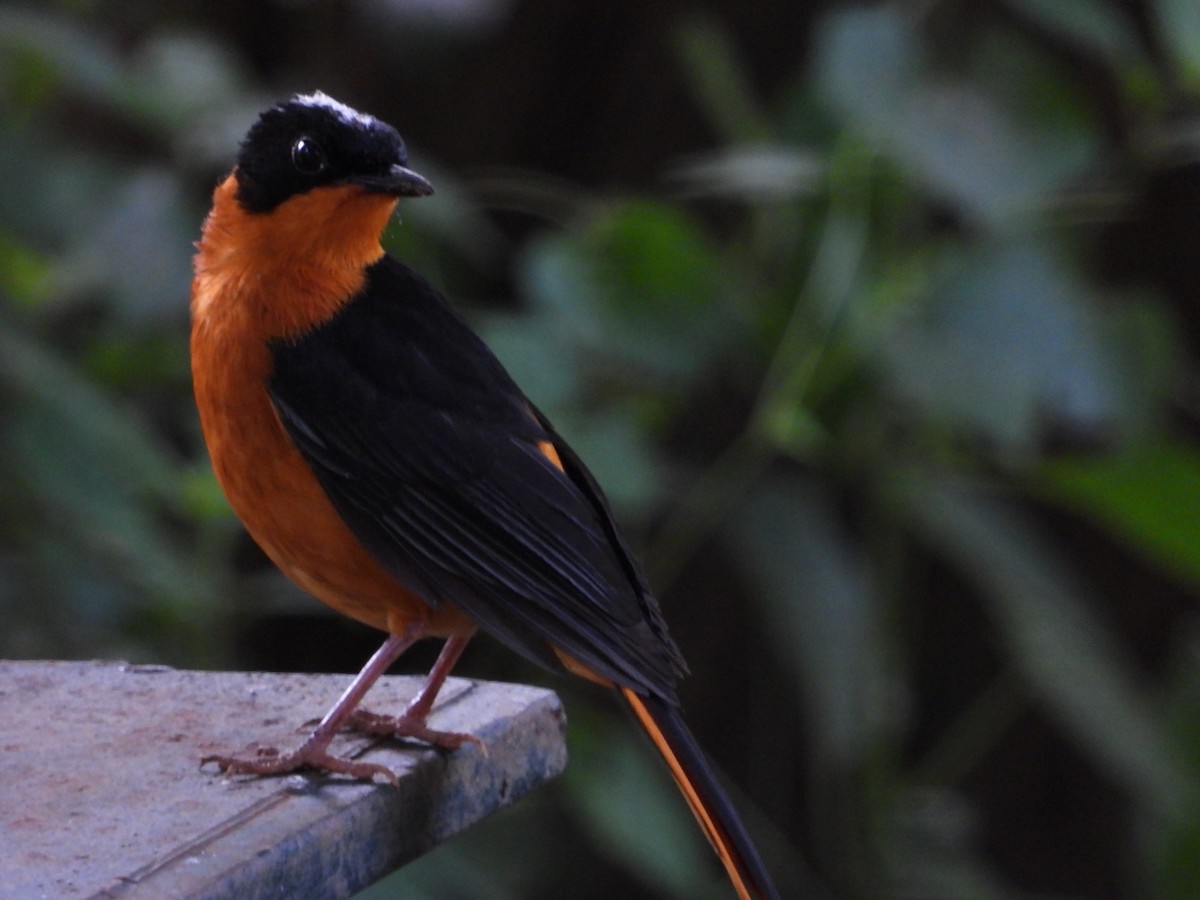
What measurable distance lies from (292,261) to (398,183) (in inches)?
9.2

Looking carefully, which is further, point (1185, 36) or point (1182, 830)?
point (1182, 830)

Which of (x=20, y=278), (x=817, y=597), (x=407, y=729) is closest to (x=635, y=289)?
(x=817, y=597)

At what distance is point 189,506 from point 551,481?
139 cm

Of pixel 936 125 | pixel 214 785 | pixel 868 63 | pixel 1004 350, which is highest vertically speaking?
pixel 868 63

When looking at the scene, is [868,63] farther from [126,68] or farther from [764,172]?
[126,68]

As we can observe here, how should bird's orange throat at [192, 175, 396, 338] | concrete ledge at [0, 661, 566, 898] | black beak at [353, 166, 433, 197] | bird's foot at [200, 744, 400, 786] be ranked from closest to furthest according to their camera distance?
concrete ledge at [0, 661, 566, 898] → bird's foot at [200, 744, 400, 786] → black beak at [353, 166, 433, 197] → bird's orange throat at [192, 175, 396, 338]

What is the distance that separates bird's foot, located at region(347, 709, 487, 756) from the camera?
2498 millimetres

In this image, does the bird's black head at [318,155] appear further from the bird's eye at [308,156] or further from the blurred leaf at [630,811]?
the blurred leaf at [630,811]

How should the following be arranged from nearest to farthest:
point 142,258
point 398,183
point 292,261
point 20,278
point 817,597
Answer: point 398,183 → point 292,261 → point 142,258 → point 20,278 → point 817,597

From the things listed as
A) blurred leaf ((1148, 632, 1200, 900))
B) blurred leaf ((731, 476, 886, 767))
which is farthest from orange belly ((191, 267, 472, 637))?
blurred leaf ((1148, 632, 1200, 900))

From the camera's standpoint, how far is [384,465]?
2.53 meters

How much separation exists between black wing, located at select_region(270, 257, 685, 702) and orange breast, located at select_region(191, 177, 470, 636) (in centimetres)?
3

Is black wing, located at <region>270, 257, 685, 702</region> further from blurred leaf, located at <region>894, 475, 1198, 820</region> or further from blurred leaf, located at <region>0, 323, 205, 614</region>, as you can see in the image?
blurred leaf, located at <region>894, 475, 1198, 820</region>

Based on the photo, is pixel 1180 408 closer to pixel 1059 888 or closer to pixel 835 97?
pixel 1059 888
